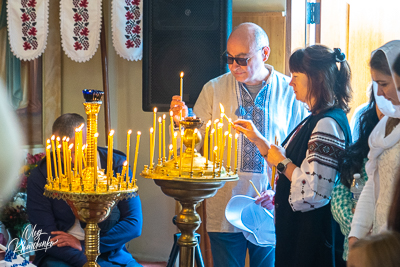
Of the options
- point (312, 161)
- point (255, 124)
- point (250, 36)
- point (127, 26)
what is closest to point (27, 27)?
point (127, 26)

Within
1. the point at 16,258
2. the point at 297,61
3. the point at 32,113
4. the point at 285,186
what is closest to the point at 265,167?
the point at 285,186

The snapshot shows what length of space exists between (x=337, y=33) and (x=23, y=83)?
2579 millimetres

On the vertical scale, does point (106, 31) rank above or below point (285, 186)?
above

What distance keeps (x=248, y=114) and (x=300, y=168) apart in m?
0.75

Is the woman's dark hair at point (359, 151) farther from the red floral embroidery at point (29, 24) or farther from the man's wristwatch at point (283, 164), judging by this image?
the red floral embroidery at point (29, 24)

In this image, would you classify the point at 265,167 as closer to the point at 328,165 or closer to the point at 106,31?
the point at 328,165

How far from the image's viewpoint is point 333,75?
6.01 feet

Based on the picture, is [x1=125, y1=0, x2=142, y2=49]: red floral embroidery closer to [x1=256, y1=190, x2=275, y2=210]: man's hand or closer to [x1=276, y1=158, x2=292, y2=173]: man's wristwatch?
[x1=256, y1=190, x2=275, y2=210]: man's hand

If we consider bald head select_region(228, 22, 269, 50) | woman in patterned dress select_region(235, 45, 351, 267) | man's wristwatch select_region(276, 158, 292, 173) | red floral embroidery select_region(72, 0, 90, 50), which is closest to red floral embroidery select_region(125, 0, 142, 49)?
red floral embroidery select_region(72, 0, 90, 50)

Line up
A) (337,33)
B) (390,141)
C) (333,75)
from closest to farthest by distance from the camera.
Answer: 1. (390,141)
2. (333,75)
3. (337,33)

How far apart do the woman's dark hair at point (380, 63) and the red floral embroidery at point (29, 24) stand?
9.63ft

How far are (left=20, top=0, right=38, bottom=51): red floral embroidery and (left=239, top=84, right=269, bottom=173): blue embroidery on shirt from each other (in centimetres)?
204

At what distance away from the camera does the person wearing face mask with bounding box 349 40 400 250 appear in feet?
4.51

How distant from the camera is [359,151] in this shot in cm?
164
